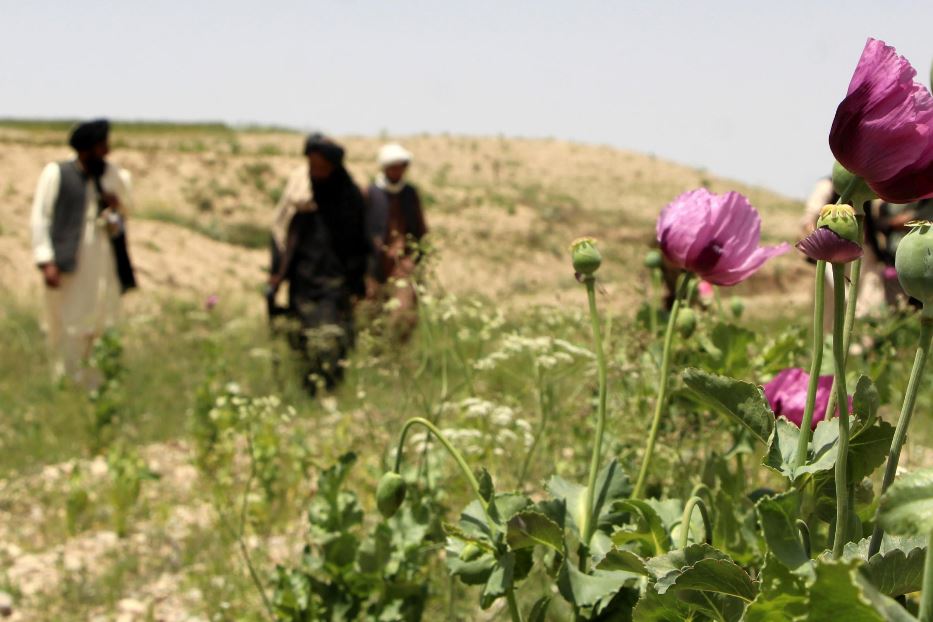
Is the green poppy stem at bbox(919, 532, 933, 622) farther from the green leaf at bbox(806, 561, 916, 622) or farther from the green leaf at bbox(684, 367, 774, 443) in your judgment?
the green leaf at bbox(684, 367, 774, 443)

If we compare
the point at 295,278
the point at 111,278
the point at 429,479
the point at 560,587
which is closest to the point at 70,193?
the point at 111,278

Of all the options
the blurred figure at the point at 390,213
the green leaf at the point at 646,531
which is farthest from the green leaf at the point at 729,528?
the blurred figure at the point at 390,213

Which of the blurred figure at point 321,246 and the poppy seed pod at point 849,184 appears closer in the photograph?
the poppy seed pod at point 849,184

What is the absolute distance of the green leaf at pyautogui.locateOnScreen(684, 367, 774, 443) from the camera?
45.4 inches

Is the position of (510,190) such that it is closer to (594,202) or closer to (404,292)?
(594,202)

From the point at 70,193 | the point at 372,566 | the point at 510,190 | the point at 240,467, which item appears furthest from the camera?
the point at 510,190

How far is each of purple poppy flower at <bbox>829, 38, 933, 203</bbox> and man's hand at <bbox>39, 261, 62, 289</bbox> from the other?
20.6ft

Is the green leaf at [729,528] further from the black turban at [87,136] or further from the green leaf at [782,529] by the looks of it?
the black turban at [87,136]

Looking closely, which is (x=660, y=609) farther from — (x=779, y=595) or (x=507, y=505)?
(x=507, y=505)

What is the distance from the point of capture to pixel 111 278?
23.4 feet

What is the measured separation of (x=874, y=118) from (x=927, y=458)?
3308 mm

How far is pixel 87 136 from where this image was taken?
22.2 feet

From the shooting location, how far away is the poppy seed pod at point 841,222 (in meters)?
0.93

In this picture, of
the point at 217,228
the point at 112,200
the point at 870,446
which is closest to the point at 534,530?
the point at 870,446
